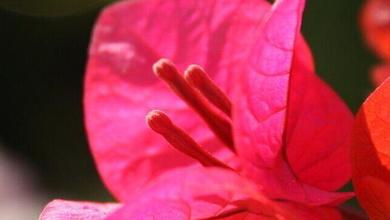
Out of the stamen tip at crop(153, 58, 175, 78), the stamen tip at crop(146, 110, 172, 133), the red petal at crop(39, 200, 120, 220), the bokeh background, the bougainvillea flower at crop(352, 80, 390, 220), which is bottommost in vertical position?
the bokeh background

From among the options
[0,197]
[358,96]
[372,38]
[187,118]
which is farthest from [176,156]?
[0,197]

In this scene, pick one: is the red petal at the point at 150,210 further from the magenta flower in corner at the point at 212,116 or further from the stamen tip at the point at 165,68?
the stamen tip at the point at 165,68

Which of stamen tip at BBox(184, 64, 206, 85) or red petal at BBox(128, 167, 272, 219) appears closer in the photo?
red petal at BBox(128, 167, 272, 219)

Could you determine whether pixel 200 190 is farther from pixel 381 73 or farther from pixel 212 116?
pixel 381 73

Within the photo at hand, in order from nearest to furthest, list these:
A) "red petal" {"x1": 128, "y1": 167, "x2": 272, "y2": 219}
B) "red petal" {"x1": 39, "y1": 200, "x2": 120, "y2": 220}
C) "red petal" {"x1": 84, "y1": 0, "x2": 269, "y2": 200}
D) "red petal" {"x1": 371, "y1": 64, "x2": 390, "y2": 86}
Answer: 1. "red petal" {"x1": 128, "y1": 167, "x2": 272, "y2": 219}
2. "red petal" {"x1": 39, "y1": 200, "x2": 120, "y2": 220}
3. "red petal" {"x1": 84, "y1": 0, "x2": 269, "y2": 200}
4. "red petal" {"x1": 371, "y1": 64, "x2": 390, "y2": 86}

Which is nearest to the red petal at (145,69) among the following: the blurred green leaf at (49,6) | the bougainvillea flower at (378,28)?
the bougainvillea flower at (378,28)

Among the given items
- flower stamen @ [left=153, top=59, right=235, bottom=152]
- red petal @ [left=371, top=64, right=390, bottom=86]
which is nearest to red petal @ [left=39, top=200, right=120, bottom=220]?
flower stamen @ [left=153, top=59, right=235, bottom=152]

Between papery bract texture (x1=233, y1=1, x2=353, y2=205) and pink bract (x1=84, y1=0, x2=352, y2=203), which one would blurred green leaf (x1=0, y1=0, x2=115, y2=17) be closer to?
pink bract (x1=84, y1=0, x2=352, y2=203)

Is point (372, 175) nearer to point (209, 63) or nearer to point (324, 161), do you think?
point (324, 161)
